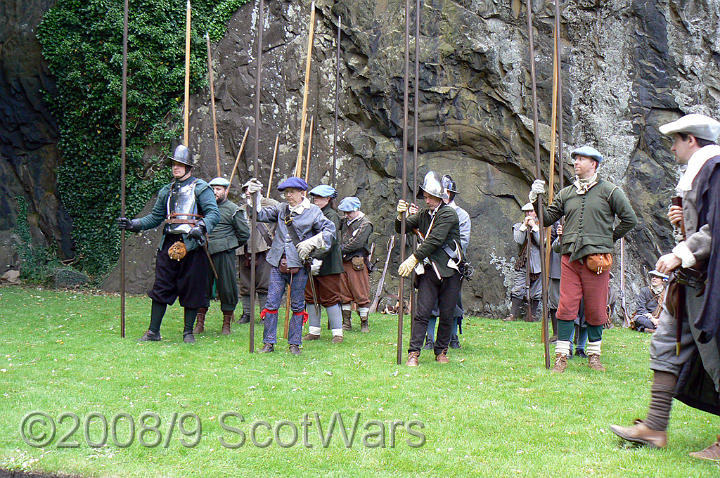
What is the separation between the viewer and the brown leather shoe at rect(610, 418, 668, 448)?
4.39m

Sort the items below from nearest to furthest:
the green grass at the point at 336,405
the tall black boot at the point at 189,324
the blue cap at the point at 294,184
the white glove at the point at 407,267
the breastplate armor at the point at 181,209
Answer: the green grass at the point at 336,405
the white glove at the point at 407,267
the blue cap at the point at 294,184
the breastplate armor at the point at 181,209
the tall black boot at the point at 189,324

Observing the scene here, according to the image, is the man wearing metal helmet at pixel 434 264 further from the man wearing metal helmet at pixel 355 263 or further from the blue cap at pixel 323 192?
the man wearing metal helmet at pixel 355 263

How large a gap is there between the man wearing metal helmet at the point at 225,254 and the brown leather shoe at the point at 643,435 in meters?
5.90

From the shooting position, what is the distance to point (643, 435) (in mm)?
4414

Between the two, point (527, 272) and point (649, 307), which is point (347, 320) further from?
point (649, 307)

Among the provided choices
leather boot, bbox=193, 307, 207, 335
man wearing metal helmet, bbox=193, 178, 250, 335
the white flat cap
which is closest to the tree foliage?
man wearing metal helmet, bbox=193, 178, 250, 335

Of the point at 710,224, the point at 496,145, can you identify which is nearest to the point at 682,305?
the point at 710,224

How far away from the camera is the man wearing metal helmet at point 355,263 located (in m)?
10.1

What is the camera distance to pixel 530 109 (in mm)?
14211

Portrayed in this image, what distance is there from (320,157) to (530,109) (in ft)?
15.5

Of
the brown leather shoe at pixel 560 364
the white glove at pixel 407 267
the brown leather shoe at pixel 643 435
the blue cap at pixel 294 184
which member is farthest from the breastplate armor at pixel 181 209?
the brown leather shoe at pixel 643 435

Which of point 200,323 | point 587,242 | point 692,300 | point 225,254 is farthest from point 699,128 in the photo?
point 200,323

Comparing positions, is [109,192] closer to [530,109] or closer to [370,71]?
[370,71]

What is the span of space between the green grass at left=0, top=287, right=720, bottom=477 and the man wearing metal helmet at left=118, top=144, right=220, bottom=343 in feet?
1.64
